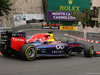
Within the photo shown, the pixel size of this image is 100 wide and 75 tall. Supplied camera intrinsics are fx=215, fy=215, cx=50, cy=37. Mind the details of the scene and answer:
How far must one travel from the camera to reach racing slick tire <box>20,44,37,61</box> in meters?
8.82

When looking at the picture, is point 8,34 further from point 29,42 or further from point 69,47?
point 69,47

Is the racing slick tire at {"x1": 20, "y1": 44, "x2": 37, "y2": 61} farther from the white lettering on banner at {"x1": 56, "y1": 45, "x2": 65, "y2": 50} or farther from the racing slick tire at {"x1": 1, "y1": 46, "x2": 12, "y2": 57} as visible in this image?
the white lettering on banner at {"x1": 56, "y1": 45, "x2": 65, "y2": 50}

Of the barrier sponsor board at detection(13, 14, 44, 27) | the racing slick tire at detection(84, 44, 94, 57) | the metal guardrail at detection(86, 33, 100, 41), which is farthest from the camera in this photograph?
the barrier sponsor board at detection(13, 14, 44, 27)

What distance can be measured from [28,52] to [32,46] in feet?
1.01

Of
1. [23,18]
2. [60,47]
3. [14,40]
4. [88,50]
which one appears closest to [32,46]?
[14,40]

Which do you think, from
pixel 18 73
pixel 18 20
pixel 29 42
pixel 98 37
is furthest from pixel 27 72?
pixel 18 20

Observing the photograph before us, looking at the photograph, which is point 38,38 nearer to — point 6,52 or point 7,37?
point 7,37

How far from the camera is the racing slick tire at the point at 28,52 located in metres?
8.82

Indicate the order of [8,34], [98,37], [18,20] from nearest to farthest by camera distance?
[8,34], [98,37], [18,20]

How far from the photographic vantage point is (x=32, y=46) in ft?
29.8

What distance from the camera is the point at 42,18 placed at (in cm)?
7756

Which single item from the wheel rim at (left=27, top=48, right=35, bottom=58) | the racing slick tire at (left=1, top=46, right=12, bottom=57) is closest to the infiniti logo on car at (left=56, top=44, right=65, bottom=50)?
the wheel rim at (left=27, top=48, right=35, bottom=58)

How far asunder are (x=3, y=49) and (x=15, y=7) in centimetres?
6999

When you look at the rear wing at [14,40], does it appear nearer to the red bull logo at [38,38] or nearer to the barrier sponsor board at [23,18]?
the red bull logo at [38,38]
